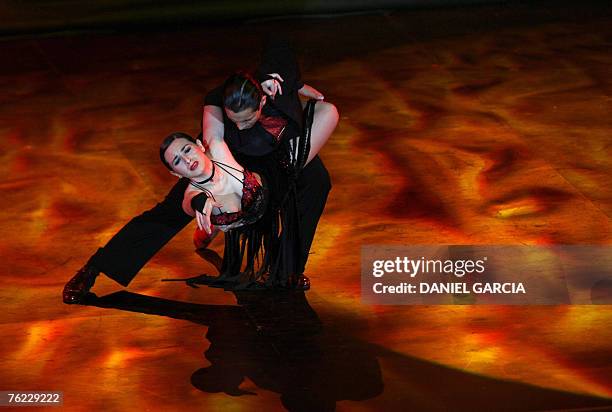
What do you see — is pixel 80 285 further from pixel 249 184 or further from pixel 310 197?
pixel 310 197

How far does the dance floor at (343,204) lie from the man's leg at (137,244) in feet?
0.38

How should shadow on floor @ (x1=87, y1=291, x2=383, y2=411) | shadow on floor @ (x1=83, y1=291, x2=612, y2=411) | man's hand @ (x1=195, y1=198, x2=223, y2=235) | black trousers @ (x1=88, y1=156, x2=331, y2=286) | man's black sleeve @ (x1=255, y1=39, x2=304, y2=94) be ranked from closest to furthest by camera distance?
shadow on floor @ (x1=83, y1=291, x2=612, y2=411)
shadow on floor @ (x1=87, y1=291, x2=383, y2=411)
man's hand @ (x1=195, y1=198, x2=223, y2=235)
man's black sleeve @ (x1=255, y1=39, x2=304, y2=94)
black trousers @ (x1=88, y1=156, x2=331, y2=286)

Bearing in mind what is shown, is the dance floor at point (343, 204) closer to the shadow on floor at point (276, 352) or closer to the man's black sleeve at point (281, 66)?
the shadow on floor at point (276, 352)

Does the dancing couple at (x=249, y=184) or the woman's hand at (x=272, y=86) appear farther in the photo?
the woman's hand at (x=272, y=86)

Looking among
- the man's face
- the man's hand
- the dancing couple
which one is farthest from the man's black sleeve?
the man's hand

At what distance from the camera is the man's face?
13.0ft

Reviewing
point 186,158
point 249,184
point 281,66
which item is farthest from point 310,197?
point 186,158

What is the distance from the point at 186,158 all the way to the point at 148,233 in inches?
20.0

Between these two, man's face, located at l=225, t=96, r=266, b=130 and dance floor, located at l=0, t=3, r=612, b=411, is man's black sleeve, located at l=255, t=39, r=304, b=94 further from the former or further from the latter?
dance floor, located at l=0, t=3, r=612, b=411

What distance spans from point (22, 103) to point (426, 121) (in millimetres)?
2111

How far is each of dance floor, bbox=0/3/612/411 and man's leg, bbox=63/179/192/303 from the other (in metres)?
0.12

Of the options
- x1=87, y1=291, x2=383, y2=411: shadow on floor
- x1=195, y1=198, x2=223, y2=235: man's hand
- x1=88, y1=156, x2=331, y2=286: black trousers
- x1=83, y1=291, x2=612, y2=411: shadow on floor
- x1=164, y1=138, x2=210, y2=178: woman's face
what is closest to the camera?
x1=83, y1=291, x2=612, y2=411: shadow on floor

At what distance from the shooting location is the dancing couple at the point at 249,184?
3961mm

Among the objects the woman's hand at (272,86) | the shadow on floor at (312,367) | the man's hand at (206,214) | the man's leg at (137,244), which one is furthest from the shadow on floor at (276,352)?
the woman's hand at (272,86)
